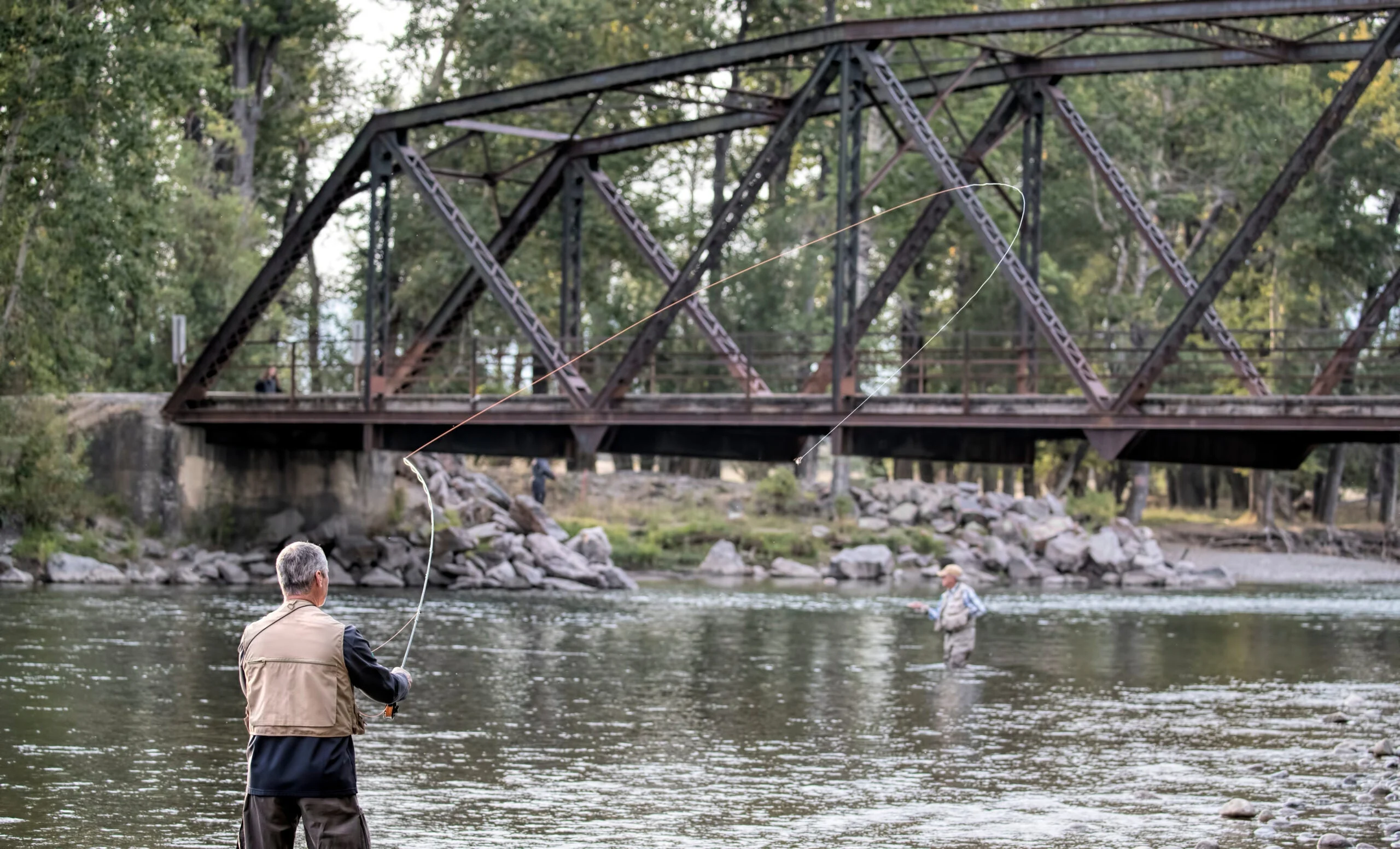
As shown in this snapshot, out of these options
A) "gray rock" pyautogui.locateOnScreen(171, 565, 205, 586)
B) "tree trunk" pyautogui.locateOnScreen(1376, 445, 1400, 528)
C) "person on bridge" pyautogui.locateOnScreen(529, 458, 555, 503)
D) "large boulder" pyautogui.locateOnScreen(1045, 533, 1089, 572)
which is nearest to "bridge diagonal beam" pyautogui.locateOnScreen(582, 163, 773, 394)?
"gray rock" pyautogui.locateOnScreen(171, 565, 205, 586)

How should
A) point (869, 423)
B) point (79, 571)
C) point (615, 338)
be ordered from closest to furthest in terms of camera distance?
1. point (615, 338)
2. point (869, 423)
3. point (79, 571)

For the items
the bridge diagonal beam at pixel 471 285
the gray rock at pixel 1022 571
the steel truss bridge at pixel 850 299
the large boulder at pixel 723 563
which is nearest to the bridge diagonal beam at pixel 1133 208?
the steel truss bridge at pixel 850 299

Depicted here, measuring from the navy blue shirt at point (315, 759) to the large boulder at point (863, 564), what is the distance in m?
35.1

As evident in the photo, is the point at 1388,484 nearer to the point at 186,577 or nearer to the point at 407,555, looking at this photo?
the point at 407,555

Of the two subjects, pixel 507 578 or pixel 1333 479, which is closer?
pixel 507 578

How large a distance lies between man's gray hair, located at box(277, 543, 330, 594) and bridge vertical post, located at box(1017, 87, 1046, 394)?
20.0 meters

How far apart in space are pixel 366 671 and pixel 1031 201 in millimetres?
22896

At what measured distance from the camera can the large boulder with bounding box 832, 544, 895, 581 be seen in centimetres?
4244

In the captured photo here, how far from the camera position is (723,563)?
142 ft

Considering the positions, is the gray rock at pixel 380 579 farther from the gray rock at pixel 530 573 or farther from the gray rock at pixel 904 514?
the gray rock at pixel 904 514

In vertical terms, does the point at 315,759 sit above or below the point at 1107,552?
above

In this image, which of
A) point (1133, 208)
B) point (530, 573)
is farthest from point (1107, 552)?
point (1133, 208)

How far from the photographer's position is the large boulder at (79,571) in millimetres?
32469

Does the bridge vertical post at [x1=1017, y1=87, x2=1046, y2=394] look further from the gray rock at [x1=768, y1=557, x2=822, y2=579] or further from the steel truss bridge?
the gray rock at [x1=768, y1=557, x2=822, y2=579]
